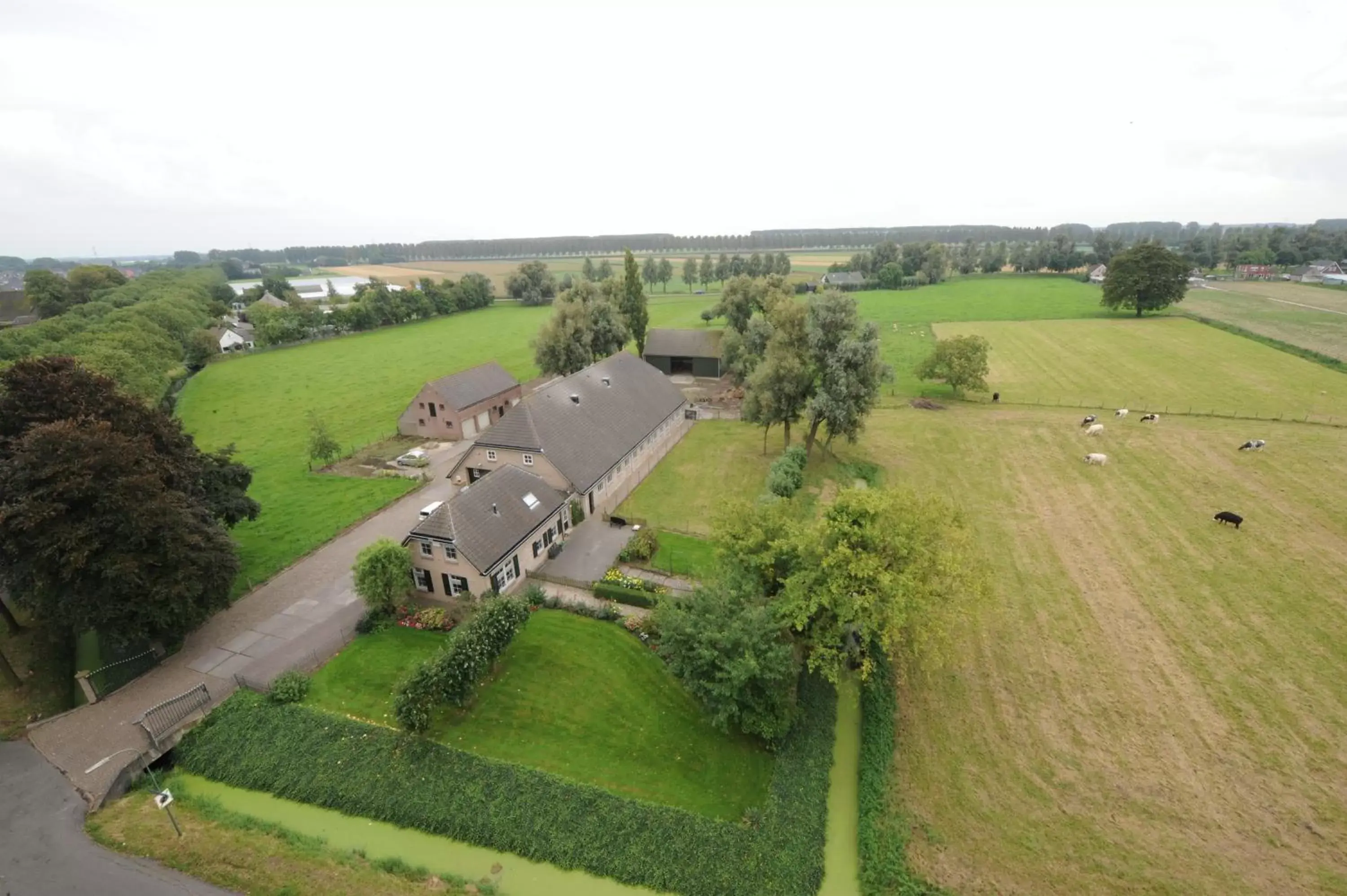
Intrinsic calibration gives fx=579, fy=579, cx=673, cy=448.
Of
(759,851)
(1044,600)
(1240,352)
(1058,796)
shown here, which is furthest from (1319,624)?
(1240,352)

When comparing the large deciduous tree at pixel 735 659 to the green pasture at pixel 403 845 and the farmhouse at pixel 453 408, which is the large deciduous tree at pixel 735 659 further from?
the farmhouse at pixel 453 408

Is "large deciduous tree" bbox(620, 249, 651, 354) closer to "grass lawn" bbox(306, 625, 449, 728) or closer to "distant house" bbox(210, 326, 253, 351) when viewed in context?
"grass lawn" bbox(306, 625, 449, 728)

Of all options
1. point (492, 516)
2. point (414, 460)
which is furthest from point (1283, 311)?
point (414, 460)

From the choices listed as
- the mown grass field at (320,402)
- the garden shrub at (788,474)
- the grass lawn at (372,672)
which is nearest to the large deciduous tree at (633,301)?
the mown grass field at (320,402)

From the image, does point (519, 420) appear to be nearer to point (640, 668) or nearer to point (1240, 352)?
point (640, 668)

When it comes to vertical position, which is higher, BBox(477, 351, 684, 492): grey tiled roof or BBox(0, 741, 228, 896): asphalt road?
BBox(477, 351, 684, 492): grey tiled roof

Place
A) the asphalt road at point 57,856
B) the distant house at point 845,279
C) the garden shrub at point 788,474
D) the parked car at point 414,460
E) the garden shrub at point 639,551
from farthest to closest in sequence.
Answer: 1. the distant house at point 845,279
2. the parked car at point 414,460
3. the garden shrub at point 788,474
4. the garden shrub at point 639,551
5. the asphalt road at point 57,856

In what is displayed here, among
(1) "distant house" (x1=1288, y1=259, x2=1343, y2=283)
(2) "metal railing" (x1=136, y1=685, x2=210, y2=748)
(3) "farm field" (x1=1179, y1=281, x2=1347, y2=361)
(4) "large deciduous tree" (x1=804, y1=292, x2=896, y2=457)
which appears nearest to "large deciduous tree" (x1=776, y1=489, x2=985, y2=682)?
(4) "large deciduous tree" (x1=804, y1=292, x2=896, y2=457)
